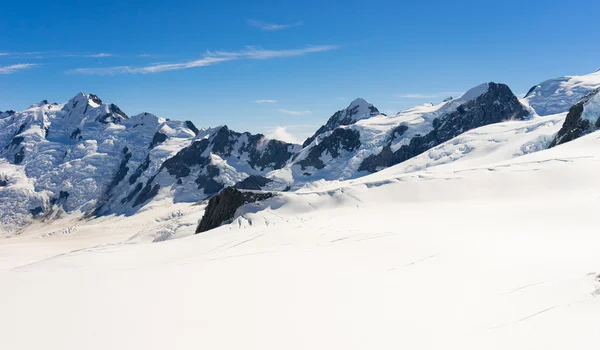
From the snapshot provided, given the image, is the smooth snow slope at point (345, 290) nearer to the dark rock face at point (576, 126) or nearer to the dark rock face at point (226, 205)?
the dark rock face at point (226, 205)

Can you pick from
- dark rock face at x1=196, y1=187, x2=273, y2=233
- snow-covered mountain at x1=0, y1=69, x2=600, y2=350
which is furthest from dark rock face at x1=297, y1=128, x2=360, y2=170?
snow-covered mountain at x1=0, y1=69, x2=600, y2=350

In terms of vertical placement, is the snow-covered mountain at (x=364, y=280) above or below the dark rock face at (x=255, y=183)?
below

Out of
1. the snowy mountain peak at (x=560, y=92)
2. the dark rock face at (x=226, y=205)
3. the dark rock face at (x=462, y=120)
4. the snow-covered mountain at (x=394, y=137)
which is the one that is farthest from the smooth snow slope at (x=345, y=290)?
the snowy mountain peak at (x=560, y=92)

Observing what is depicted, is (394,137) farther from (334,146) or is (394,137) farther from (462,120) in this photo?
(462,120)

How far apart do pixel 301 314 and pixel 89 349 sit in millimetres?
5630

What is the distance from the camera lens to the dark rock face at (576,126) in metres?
57.1

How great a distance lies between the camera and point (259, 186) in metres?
167

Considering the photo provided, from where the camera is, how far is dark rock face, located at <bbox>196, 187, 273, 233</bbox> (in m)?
38.4

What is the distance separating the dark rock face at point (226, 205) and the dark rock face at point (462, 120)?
11970 cm

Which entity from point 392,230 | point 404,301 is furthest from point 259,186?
point 404,301

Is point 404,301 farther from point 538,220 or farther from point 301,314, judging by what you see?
point 538,220

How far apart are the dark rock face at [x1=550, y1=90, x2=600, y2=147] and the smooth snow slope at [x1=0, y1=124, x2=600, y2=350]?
42.2m

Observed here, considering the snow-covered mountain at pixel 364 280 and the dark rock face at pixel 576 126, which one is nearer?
the snow-covered mountain at pixel 364 280

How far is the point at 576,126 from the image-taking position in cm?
5909
